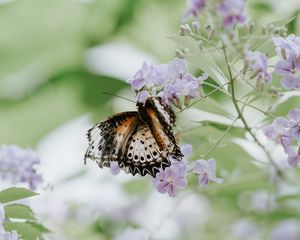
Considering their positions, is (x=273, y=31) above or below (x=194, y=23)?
below

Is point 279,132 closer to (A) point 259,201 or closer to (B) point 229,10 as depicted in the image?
(B) point 229,10

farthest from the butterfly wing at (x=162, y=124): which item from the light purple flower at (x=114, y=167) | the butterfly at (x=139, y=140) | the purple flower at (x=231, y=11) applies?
the purple flower at (x=231, y=11)

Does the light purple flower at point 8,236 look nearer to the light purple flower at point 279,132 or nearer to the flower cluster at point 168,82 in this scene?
the flower cluster at point 168,82

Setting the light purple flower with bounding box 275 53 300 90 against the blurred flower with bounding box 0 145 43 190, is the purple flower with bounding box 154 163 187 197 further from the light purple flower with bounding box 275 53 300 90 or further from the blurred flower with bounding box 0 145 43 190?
the blurred flower with bounding box 0 145 43 190

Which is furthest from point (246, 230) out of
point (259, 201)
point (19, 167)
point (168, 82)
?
point (168, 82)

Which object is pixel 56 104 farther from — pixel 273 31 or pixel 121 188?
pixel 273 31

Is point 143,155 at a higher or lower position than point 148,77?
lower

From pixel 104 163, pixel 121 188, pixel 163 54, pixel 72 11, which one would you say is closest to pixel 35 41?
pixel 72 11
